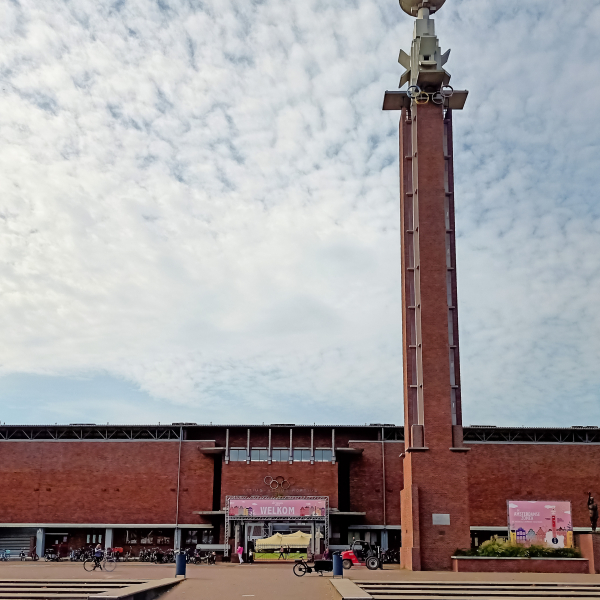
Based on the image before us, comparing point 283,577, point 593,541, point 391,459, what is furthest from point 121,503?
point 593,541

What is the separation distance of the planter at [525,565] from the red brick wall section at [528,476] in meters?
18.1

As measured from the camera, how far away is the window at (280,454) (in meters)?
52.1

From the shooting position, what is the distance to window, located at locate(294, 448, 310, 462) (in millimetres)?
52000

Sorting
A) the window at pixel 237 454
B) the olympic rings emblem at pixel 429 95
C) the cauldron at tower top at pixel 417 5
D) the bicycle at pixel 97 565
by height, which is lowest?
the bicycle at pixel 97 565

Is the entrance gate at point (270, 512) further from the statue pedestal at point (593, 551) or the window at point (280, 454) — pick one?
the statue pedestal at point (593, 551)

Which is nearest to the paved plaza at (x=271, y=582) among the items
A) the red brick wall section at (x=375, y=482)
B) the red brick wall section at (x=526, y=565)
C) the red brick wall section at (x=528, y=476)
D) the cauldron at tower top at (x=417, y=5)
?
the red brick wall section at (x=526, y=565)

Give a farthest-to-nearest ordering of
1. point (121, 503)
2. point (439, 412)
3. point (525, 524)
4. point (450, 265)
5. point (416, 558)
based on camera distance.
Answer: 1. point (121, 503)
2. point (525, 524)
3. point (450, 265)
4. point (439, 412)
5. point (416, 558)

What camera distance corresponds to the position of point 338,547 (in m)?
49.4

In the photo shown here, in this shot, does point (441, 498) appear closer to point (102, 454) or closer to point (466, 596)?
point (466, 596)

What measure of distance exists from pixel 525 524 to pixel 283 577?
78.0 ft

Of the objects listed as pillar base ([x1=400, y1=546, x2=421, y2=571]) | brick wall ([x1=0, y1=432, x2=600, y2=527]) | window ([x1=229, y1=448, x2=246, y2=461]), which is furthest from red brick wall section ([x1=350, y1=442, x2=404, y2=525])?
pillar base ([x1=400, y1=546, x2=421, y2=571])

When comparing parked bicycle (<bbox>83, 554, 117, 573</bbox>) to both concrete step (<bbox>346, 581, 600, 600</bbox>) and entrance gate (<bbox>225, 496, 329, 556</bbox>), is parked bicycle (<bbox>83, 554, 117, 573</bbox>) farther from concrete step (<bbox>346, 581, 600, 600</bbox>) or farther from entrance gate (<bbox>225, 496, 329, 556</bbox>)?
concrete step (<bbox>346, 581, 600, 600</bbox>)

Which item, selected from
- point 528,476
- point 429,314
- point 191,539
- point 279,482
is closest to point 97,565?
point 191,539

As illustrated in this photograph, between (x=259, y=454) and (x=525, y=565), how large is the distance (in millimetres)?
23505
